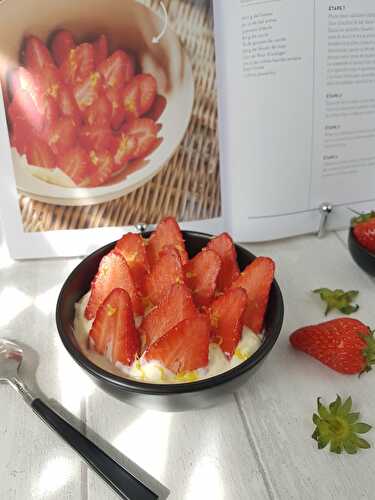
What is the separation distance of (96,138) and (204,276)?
31 cm

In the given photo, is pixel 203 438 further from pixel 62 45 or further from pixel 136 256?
pixel 62 45

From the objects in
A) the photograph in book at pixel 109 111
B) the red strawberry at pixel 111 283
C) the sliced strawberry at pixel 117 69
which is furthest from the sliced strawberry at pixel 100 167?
the red strawberry at pixel 111 283

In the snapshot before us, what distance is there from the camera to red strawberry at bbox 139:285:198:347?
54 centimetres

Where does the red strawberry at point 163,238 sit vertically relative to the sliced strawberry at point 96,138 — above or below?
below

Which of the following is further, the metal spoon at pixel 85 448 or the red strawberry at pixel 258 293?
the red strawberry at pixel 258 293

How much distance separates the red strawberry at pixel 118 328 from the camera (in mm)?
544

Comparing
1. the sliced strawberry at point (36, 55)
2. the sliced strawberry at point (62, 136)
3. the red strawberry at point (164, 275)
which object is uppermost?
the sliced strawberry at point (36, 55)

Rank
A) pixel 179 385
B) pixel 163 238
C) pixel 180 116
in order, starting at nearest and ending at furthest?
pixel 179 385
pixel 163 238
pixel 180 116

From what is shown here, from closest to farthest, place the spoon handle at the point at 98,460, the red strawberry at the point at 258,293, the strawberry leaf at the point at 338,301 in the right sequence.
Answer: the spoon handle at the point at 98,460
the red strawberry at the point at 258,293
the strawberry leaf at the point at 338,301

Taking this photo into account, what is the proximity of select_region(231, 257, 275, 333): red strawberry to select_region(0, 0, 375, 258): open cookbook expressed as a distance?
267mm

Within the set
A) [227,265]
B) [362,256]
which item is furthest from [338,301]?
[227,265]

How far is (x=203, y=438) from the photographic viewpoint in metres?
0.55

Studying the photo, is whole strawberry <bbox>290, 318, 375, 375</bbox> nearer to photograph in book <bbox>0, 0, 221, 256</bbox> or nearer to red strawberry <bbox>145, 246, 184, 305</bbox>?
red strawberry <bbox>145, 246, 184, 305</bbox>

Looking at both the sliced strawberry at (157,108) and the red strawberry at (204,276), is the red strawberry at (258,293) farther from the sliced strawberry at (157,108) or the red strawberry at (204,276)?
the sliced strawberry at (157,108)
